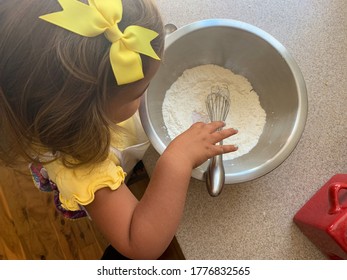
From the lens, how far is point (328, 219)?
23.6 inches

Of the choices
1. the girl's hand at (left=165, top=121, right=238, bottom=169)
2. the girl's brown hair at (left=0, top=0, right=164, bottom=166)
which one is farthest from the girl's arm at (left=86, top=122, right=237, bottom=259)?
the girl's brown hair at (left=0, top=0, right=164, bottom=166)

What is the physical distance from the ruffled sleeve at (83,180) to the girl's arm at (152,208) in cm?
1

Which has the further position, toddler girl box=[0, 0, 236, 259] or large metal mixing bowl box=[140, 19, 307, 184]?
large metal mixing bowl box=[140, 19, 307, 184]

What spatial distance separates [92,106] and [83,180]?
14 centimetres

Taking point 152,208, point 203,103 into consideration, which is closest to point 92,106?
point 152,208

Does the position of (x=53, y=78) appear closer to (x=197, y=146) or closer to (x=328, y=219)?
(x=197, y=146)

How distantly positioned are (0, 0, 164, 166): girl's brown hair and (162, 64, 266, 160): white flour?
0.74 feet

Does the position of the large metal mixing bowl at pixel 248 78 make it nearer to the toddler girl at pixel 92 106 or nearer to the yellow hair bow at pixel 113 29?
the toddler girl at pixel 92 106

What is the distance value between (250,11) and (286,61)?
0.55 ft

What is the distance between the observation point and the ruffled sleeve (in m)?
0.60

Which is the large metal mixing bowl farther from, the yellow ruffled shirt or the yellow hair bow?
the yellow hair bow

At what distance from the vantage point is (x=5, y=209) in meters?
1.13

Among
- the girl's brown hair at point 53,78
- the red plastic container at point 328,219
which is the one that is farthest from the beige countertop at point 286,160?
the girl's brown hair at point 53,78
